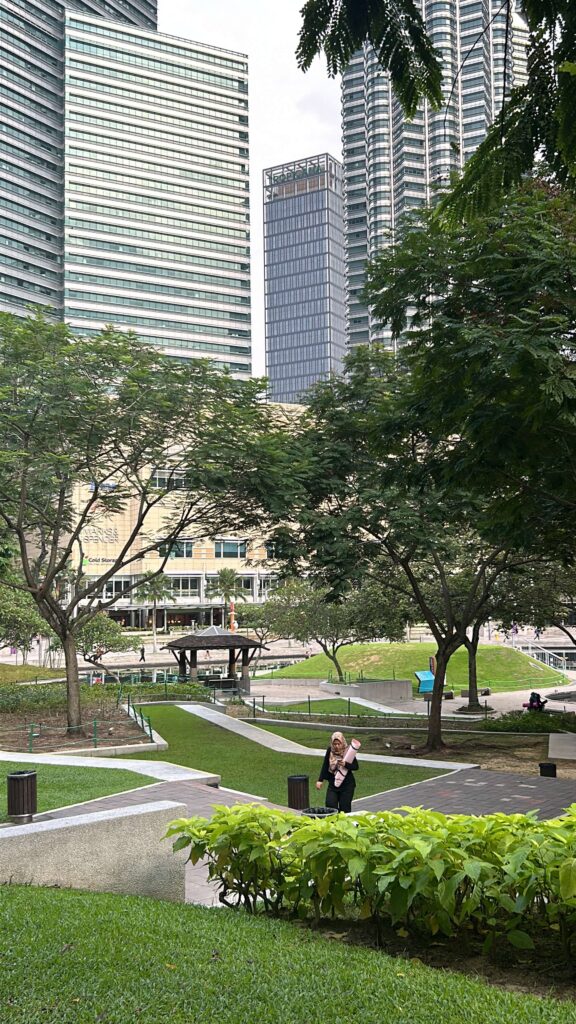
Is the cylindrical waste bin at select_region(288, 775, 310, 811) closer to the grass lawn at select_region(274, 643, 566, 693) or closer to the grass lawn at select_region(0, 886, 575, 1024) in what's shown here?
the grass lawn at select_region(0, 886, 575, 1024)

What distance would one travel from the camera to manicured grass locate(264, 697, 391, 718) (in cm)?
3683

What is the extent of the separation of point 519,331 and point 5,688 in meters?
28.2

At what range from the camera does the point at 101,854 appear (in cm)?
845

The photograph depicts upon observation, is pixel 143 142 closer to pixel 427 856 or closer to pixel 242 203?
pixel 242 203

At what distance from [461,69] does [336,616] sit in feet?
142

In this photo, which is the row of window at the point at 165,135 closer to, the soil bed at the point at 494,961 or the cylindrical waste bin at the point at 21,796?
the cylindrical waste bin at the point at 21,796

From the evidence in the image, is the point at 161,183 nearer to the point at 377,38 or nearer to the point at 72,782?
the point at 72,782

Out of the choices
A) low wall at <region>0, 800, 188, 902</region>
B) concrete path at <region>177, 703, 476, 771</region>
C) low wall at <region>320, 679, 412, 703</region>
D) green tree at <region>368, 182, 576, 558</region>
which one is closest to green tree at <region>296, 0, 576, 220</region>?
green tree at <region>368, 182, 576, 558</region>

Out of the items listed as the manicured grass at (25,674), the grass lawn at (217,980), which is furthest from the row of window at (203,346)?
the grass lawn at (217,980)

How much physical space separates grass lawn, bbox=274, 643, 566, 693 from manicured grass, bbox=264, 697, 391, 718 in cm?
1195

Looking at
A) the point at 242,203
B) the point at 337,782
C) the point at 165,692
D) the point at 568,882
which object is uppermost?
the point at 242,203

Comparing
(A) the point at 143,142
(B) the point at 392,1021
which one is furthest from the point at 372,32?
(A) the point at 143,142

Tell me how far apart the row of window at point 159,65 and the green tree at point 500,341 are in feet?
514

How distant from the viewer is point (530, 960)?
557cm
